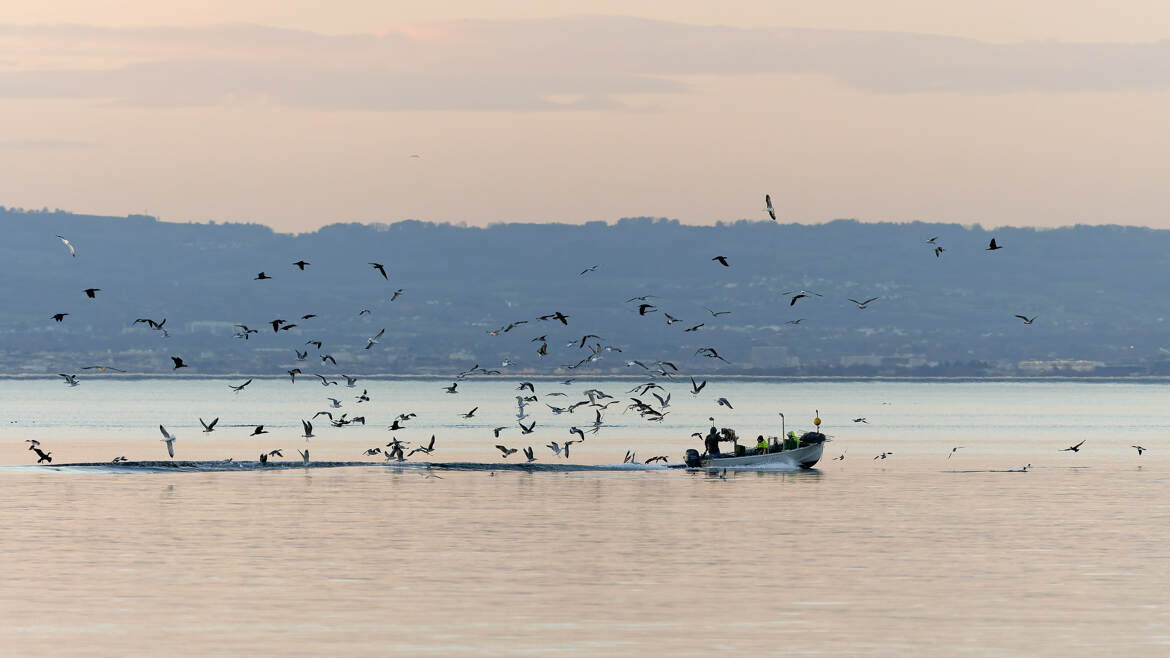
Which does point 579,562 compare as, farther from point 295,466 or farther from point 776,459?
point 295,466

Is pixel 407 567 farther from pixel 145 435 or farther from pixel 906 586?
pixel 145 435

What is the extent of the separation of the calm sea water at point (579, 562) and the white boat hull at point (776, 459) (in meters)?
1.05

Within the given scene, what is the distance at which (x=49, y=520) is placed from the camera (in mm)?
57812

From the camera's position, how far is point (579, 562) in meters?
46.3

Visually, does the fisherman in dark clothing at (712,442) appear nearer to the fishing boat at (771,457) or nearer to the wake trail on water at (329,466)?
the fishing boat at (771,457)

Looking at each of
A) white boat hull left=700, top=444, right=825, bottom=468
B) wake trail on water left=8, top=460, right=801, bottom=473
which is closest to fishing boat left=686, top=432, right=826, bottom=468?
white boat hull left=700, top=444, right=825, bottom=468

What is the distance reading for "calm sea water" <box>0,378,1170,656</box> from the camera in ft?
112

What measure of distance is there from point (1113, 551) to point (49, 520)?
3234cm

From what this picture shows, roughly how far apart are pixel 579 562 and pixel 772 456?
45214 millimetres

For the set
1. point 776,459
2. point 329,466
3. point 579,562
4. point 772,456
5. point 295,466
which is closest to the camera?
point 579,562

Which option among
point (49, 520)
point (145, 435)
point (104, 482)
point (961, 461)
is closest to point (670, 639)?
point (49, 520)

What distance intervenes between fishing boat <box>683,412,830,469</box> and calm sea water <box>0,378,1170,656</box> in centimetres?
119

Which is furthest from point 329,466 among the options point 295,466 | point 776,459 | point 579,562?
point 579,562

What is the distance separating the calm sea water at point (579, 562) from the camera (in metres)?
34.1
